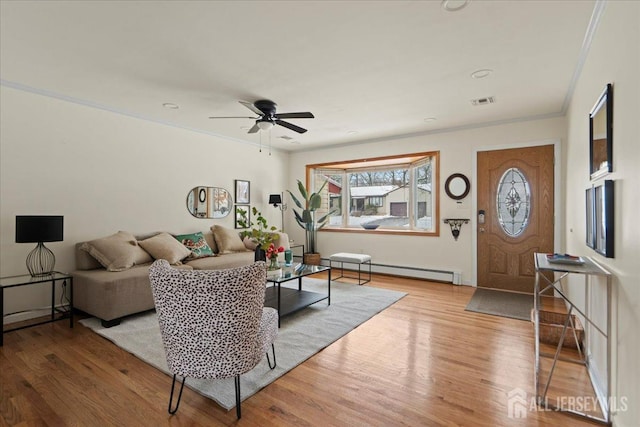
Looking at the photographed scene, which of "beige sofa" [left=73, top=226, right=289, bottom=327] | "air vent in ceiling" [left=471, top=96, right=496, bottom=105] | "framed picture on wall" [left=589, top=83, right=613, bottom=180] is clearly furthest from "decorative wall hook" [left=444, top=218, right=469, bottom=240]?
"beige sofa" [left=73, top=226, right=289, bottom=327]

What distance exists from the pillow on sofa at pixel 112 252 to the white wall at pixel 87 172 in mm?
379

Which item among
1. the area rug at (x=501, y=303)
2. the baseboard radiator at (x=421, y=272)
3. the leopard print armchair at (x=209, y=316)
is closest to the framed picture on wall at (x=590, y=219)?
the area rug at (x=501, y=303)

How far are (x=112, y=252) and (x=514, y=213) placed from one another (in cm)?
555

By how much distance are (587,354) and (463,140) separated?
11.6ft

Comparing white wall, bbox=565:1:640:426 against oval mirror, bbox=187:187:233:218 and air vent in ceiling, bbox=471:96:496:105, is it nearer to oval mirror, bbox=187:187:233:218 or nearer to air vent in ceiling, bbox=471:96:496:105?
air vent in ceiling, bbox=471:96:496:105

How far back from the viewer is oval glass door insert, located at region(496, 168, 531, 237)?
186 inches

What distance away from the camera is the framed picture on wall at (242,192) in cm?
607

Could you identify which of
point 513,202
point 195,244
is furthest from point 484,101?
point 195,244

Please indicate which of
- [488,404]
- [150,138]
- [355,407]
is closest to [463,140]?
[488,404]

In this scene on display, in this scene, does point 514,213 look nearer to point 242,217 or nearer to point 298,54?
point 298,54

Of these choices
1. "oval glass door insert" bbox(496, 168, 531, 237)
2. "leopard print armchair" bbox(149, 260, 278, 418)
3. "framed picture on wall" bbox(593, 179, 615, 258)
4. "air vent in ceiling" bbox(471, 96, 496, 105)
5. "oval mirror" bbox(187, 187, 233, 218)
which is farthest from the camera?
"oval mirror" bbox(187, 187, 233, 218)

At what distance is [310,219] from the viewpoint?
6.62m

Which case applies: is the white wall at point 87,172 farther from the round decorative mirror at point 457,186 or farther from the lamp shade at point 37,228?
the round decorative mirror at point 457,186

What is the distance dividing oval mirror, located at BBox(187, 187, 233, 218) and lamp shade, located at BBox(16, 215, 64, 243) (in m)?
2.00
